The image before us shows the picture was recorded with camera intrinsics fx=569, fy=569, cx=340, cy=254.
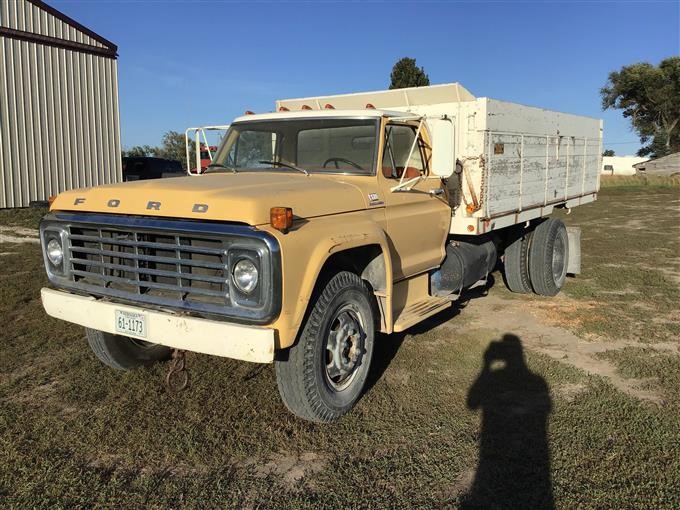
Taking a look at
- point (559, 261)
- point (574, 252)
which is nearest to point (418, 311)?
point (559, 261)

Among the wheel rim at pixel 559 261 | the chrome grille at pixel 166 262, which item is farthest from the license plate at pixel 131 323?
the wheel rim at pixel 559 261

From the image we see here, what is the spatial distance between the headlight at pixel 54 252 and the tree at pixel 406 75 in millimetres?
18620

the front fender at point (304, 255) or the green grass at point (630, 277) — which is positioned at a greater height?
the front fender at point (304, 255)

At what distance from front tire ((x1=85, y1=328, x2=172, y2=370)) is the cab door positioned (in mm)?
2196

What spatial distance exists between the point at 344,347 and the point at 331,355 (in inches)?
5.2

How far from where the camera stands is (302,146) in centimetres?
501

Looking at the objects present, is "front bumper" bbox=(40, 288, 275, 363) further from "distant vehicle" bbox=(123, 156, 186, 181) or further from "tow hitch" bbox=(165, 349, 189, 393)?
"distant vehicle" bbox=(123, 156, 186, 181)

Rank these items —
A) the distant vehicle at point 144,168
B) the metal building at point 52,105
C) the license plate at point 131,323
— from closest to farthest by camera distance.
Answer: the license plate at point 131,323 < the metal building at point 52,105 < the distant vehicle at point 144,168

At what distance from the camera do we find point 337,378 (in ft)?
13.4

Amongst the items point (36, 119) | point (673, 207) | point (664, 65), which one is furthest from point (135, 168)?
point (664, 65)

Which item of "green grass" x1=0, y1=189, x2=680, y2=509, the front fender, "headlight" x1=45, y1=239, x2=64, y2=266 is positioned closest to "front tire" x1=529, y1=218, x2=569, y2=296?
"green grass" x1=0, y1=189, x2=680, y2=509

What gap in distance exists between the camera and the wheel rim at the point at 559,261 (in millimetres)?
7899

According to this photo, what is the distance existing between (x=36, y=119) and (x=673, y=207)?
21186 millimetres

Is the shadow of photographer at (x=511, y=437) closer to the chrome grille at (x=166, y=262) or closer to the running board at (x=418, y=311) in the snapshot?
the running board at (x=418, y=311)
